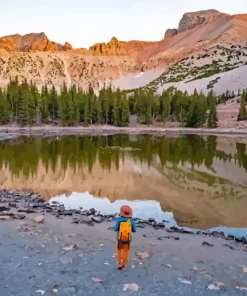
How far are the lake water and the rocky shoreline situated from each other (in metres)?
1.89

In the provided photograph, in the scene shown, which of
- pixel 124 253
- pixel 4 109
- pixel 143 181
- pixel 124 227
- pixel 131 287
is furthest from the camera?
pixel 4 109

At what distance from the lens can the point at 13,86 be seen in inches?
4589

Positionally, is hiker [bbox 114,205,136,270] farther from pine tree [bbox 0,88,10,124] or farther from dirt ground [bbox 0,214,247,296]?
pine tree [bbox 0,88,10,124]

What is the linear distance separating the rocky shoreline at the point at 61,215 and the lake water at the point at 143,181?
1.89 meters

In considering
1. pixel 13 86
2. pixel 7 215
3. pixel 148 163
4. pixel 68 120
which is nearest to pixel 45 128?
pixel 68 120

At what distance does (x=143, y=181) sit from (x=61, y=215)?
15.6 m

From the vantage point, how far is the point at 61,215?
69.3ft

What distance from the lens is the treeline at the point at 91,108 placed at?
359 feet

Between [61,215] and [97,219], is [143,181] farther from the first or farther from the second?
[97,219]

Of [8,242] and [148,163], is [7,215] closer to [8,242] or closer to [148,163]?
[8,242]

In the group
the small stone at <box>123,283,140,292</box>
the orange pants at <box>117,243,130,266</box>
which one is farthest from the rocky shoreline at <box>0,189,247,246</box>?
the small stone at <box>123,283,140,292</box>

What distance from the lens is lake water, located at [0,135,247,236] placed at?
2502cm

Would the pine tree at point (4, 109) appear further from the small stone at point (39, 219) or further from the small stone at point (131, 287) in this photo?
the small stone at point (131, 287)

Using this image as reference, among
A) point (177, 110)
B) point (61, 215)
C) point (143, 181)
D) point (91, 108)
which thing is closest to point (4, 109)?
point (91, 108)
